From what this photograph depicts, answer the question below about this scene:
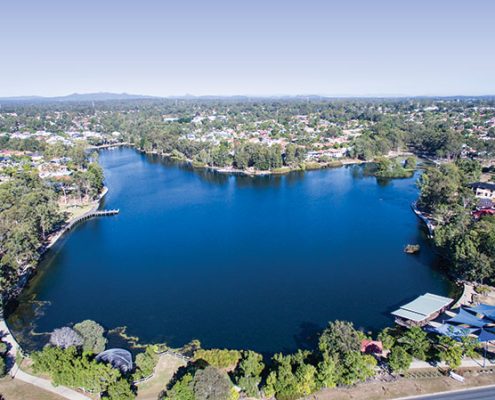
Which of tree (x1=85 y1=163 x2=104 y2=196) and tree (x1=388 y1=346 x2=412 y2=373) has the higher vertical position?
tree (x1=85 y1=163 x2=104 y2=196)

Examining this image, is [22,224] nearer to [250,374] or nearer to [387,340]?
[250,374]

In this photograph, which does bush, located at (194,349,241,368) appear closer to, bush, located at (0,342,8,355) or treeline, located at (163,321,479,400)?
treeline, located at (163,321,479,400)

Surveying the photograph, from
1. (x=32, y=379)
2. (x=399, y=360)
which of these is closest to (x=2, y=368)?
(x=32, y=379)

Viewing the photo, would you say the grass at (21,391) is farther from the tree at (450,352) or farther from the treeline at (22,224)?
the tree at (450,352)

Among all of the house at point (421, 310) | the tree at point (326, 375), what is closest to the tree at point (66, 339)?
the tree at point (326, 375)

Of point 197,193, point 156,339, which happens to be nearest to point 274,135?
point 197,193

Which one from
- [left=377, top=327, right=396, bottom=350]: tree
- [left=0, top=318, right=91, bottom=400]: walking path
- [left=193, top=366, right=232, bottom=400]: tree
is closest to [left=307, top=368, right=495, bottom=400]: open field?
[left=377, top=327, right=396, bottom=350]: tree
